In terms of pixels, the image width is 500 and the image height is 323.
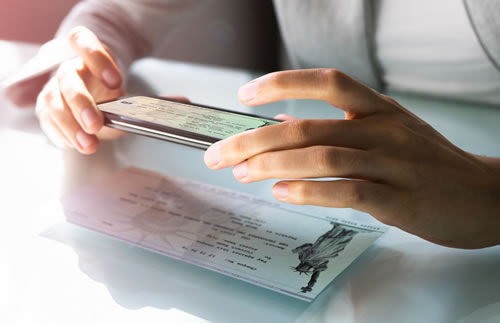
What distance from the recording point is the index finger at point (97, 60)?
67cm

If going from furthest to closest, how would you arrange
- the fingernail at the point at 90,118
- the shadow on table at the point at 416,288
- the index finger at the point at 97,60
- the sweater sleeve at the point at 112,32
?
the sweater sleeve at the point at 112,32
the index finger at the point at 97,60
the fingernail at the point at 90,118
the shadow on table at the point at 416,288

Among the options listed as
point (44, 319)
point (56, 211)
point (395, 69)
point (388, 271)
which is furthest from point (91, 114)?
point (395, 69)

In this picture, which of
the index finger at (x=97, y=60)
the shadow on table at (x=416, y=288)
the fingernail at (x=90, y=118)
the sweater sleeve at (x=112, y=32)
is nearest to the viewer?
the shadow on table at (x=416, y=288)

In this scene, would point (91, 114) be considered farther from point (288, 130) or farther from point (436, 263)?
point (436, 263)

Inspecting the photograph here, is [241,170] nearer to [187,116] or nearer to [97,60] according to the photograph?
[187,116]

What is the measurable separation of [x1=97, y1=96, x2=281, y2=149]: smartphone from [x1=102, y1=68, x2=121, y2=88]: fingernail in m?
0.14

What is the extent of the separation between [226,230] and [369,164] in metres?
0.15

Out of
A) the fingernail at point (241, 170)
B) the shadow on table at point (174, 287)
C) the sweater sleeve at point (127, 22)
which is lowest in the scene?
the shadow on table at point (174, 287)

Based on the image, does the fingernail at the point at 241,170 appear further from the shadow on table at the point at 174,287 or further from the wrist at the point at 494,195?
the wrist at the point at 494,195

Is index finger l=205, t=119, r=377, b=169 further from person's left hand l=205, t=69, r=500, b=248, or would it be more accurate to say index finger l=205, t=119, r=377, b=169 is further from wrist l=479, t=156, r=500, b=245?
wrist l=479, t=156, r=500, b=245

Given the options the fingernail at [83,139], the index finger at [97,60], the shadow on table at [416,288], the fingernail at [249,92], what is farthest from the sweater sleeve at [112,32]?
the shadow on table at [416,288]

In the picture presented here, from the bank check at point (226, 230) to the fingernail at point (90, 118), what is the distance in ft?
0.25

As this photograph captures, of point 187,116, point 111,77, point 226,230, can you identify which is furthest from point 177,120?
point 111,77

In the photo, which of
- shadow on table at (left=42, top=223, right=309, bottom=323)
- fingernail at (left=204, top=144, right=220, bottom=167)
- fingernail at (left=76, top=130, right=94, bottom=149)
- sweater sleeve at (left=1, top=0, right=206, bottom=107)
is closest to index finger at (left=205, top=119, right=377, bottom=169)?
fingernail at (left=204, top=144, right=220, bottom=167)
